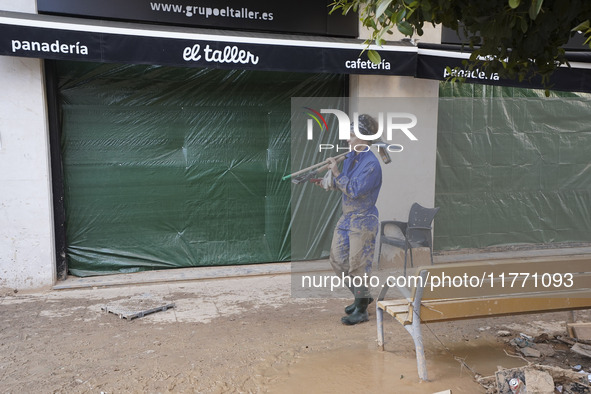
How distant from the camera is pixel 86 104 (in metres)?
6.00

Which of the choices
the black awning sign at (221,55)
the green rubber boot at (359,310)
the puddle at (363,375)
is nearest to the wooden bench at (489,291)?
the puddle at (363,375)

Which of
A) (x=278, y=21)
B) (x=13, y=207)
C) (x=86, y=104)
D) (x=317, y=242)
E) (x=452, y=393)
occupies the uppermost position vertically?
(x=278, y=21)

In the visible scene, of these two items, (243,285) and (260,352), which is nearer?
(260,352)

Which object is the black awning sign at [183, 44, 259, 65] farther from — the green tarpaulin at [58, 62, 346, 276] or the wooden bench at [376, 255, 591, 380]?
the wooden bench at [376, 255, 591, 380]

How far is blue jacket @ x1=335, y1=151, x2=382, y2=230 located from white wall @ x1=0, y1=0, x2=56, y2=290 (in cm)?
328

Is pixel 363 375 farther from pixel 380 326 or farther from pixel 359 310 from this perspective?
pixel 359 310

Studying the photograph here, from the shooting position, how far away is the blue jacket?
4.74 m

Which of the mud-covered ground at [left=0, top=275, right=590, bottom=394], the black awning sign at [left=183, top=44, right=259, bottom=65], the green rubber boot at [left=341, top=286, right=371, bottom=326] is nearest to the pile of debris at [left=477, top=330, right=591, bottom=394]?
the mud-covered ground at [left=0, top=275, right=590, bottom=394]

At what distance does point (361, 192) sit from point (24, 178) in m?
3.59

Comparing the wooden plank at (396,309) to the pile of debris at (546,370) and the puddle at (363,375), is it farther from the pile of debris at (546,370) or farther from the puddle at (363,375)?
the pile of debris at (546,370)

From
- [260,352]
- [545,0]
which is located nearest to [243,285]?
[260,352]

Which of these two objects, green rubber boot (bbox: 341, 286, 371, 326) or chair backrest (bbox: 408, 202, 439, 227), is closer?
green rubber boot (bbox: 341, 286, 371, 326)

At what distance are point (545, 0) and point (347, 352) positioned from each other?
2.79 m

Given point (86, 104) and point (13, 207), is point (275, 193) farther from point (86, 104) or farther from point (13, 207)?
point (13, 207)
